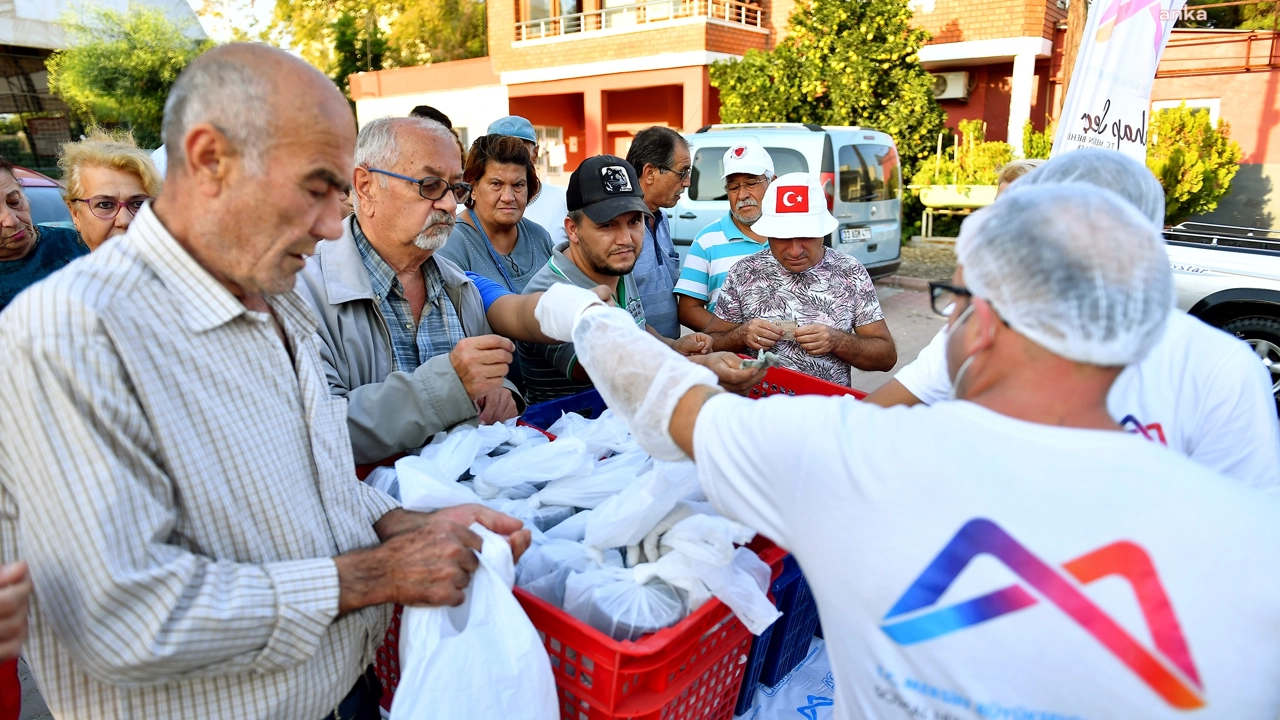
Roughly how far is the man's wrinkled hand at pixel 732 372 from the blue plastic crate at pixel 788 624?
0.49 meters

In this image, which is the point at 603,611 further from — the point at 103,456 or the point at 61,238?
the point at 61,238

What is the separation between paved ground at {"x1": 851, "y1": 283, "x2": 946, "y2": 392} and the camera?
661 centimetres

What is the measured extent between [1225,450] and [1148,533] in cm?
78

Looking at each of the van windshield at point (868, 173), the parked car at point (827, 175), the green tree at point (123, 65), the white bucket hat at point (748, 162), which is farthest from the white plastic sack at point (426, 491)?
the green tree at point (123, 65)

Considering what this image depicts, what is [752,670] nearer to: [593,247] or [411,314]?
[411,314]

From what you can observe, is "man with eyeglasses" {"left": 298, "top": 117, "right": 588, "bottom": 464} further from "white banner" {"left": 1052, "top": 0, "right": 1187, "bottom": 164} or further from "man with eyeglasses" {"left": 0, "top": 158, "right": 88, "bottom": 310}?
"white banner" {"left": 1052, "top": 0, "right": 1187, "bottom": 164}

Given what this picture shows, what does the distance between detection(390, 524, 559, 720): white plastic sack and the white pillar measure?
50.1 ft

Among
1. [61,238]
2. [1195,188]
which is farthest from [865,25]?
[61,238]

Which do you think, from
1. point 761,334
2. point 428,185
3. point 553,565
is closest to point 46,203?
point 428,185

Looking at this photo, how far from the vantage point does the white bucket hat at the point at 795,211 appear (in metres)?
2.98

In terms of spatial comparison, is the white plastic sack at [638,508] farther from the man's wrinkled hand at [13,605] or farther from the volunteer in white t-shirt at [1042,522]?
the man's wrinkled hand at [13,605]

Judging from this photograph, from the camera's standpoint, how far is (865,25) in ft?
40.5

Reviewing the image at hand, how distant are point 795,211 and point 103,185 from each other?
2.72 meters

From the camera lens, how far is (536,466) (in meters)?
1.73
